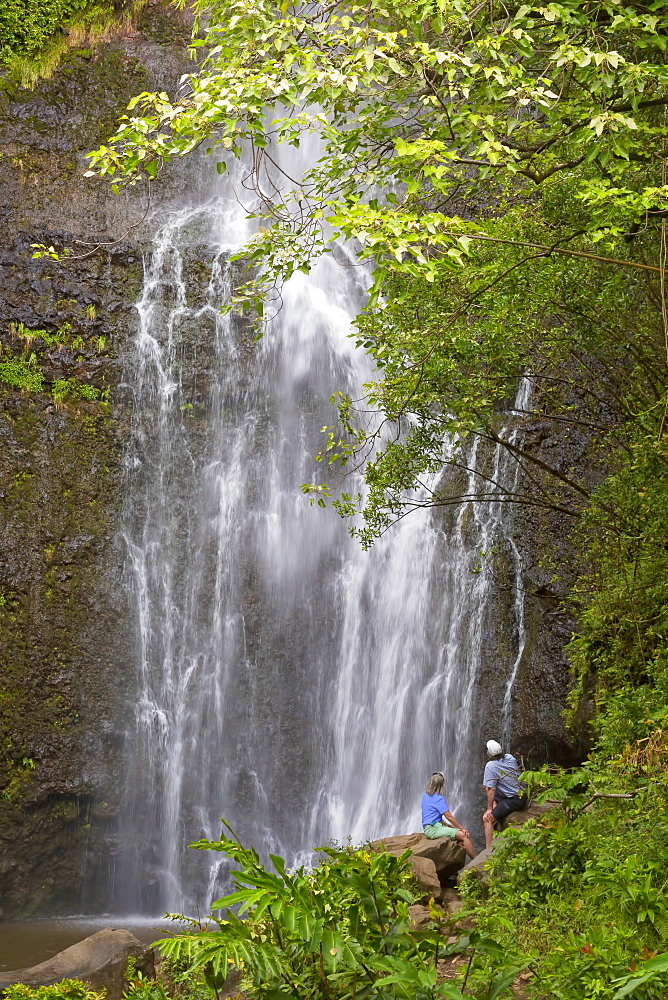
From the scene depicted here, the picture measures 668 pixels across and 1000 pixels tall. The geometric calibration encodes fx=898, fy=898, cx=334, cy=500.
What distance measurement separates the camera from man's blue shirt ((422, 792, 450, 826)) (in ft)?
30.8

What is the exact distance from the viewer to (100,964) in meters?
7.78

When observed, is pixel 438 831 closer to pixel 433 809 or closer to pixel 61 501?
pixel 433 809

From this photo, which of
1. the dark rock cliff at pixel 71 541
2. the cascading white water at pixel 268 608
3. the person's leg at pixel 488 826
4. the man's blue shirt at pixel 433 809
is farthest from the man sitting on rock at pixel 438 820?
the cascading white water at pixel 268 608

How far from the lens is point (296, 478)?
15555mm

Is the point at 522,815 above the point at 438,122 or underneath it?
underneath

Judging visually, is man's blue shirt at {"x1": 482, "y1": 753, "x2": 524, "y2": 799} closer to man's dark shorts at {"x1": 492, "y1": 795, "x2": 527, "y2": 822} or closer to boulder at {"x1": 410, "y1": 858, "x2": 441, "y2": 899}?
man's dark shorts at {"x1": 492, "y1": 795, "x2": 527, "y2": 822}

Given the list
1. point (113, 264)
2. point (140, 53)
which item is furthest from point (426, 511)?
point (140, 53)

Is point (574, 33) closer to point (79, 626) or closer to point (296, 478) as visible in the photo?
point (296, 478)

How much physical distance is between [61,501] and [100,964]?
896 cm

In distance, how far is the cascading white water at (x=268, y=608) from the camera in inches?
517

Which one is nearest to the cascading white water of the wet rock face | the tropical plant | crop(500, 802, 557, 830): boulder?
the wet rock face

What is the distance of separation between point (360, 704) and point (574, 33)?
10051 millimetres

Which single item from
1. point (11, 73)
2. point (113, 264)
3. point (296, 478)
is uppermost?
point (11, 73)

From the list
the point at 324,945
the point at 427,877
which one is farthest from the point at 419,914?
the point at 324,945
